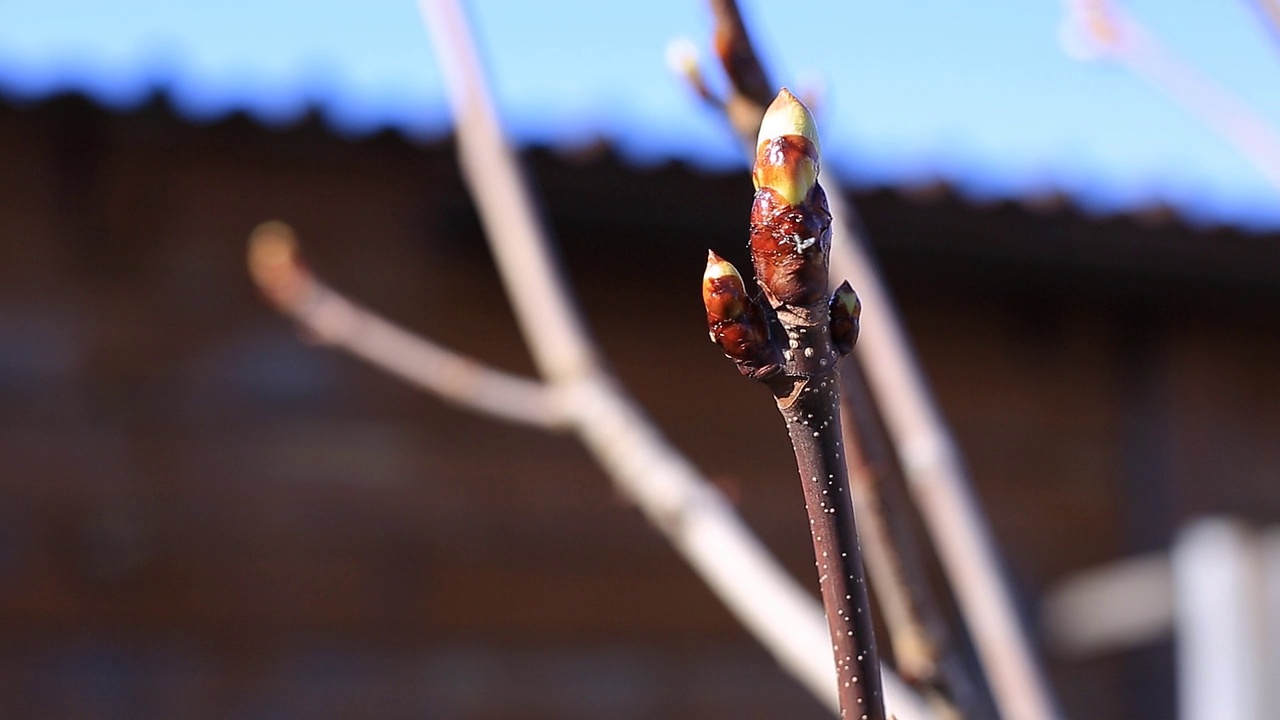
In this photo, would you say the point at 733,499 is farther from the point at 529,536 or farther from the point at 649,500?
the point at 529,536

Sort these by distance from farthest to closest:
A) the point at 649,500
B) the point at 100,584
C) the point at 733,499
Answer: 1. the point at 100,584
2. the point at 733,499
3. the point at 649,500

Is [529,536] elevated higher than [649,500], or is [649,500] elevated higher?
[529,536]

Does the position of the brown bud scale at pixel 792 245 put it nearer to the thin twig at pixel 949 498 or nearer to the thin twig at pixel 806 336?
the thin twig at pixel 806 336

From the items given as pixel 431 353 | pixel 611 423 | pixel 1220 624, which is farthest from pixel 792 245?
pixel 1220 624

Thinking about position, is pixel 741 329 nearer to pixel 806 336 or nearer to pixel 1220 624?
pixel 806 336

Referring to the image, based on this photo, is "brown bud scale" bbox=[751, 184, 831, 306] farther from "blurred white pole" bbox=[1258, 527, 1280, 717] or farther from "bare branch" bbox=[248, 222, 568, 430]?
"blurred white pole" bbox=[1258, 527, 1280, 717]

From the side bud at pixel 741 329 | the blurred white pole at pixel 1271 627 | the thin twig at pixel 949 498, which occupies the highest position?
the blurred white pole at pixel 1271 627

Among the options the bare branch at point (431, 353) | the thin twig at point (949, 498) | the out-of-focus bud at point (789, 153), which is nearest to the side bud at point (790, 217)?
the out-of-focus bud at point (789, 153)

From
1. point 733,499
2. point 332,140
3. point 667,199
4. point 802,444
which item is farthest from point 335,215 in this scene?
point 802,444

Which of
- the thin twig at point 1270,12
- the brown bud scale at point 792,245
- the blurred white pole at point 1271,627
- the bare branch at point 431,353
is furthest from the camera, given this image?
the blurred white pole at point 1271,627
